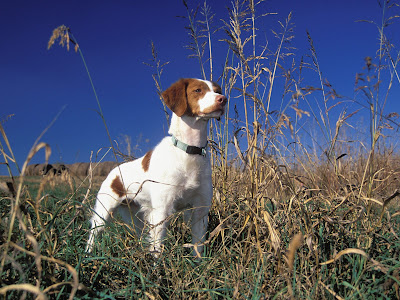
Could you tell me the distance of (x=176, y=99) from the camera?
288 centimetres

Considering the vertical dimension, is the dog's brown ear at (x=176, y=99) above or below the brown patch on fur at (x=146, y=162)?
above

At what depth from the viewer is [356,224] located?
2.31m

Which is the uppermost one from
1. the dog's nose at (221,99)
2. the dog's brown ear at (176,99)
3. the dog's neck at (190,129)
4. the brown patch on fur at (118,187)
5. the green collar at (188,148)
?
the dog's brown ear at (176,99)

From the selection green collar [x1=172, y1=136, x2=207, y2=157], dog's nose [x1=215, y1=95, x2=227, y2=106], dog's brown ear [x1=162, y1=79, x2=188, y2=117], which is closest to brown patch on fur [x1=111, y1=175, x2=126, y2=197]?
green collar [x1=172, y1=136, x2=207, y2=157]

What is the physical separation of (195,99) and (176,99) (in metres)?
0.15

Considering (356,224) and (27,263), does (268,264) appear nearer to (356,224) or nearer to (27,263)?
(356,224)

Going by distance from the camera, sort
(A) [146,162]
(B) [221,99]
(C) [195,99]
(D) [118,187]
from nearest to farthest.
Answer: (B) [221,99] → (C) [195,99] → (A) [146,162] → (D) [118,187]

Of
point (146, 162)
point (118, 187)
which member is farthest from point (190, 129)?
point (118, 187)

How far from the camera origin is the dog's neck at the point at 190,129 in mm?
2883

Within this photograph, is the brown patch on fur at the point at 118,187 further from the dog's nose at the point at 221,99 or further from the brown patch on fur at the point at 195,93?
the dog's nose at the point at 221,99

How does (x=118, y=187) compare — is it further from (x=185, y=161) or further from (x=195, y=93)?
(x=195, y=93)

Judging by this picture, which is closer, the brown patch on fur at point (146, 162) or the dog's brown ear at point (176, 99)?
the dog's brown ear at point (176, 99)

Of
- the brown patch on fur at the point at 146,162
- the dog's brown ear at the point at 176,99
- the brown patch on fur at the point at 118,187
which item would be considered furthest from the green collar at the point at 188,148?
the brown patch on fur at the point at 118,187

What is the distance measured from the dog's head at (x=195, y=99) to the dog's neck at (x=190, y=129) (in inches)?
2.3
